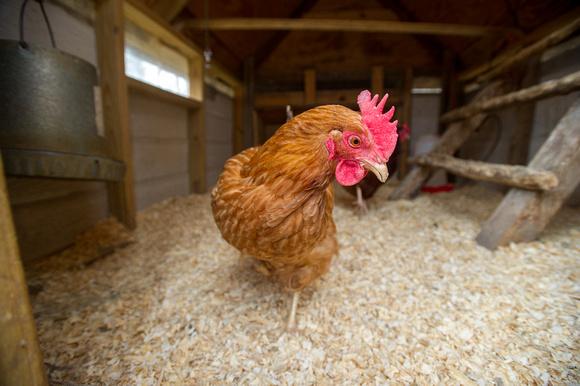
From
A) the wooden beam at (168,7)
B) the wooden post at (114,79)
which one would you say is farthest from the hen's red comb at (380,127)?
the wooden beam at (168,7)

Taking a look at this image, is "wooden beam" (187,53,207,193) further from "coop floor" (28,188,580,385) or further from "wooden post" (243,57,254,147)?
"coop floor" (28,188,580,385)

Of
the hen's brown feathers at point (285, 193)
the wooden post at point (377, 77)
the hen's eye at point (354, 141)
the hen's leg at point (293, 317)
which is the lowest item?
the hen's leg at point (293, 317)

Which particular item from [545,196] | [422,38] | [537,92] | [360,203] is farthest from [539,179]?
[422,38]

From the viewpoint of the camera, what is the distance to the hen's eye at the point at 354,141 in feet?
2.55

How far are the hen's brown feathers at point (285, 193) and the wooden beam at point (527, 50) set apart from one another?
229cm

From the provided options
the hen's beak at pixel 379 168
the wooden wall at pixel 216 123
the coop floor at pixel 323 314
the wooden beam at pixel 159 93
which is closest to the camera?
the hen's beak at pixel 379 168

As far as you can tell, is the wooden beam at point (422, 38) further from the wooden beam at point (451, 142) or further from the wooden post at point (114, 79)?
the wooden post at point (114, 79)

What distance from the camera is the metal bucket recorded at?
95 centimetres

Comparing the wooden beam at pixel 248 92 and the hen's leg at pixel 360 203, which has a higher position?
the wooden beam at pixel 248 92

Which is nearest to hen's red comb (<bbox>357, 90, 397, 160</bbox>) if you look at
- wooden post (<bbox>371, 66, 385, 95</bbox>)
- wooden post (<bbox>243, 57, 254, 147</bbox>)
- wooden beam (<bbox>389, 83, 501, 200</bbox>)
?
wooden post (<bbox>243, 57, 254, 147</bbox>)

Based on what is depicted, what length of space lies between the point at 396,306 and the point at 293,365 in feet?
2.08

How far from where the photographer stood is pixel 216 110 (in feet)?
10.5

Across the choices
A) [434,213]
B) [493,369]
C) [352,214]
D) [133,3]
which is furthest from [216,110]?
[493,369]

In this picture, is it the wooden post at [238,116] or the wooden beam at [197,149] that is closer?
the wooden post at [238,116]
